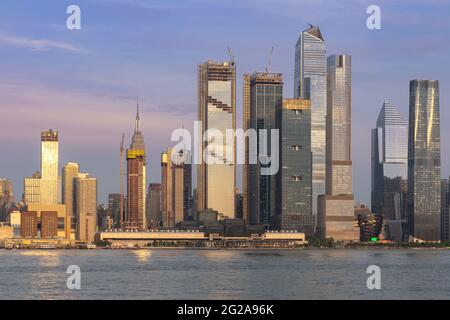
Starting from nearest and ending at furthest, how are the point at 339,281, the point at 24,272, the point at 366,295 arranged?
the point at 366,295, the point at 339,281, the point at 24,272

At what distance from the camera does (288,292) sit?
88.6 metres

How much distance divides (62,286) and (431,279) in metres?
48.3

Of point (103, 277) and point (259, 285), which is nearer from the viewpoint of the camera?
point (259, 285)

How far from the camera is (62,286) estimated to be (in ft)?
301
